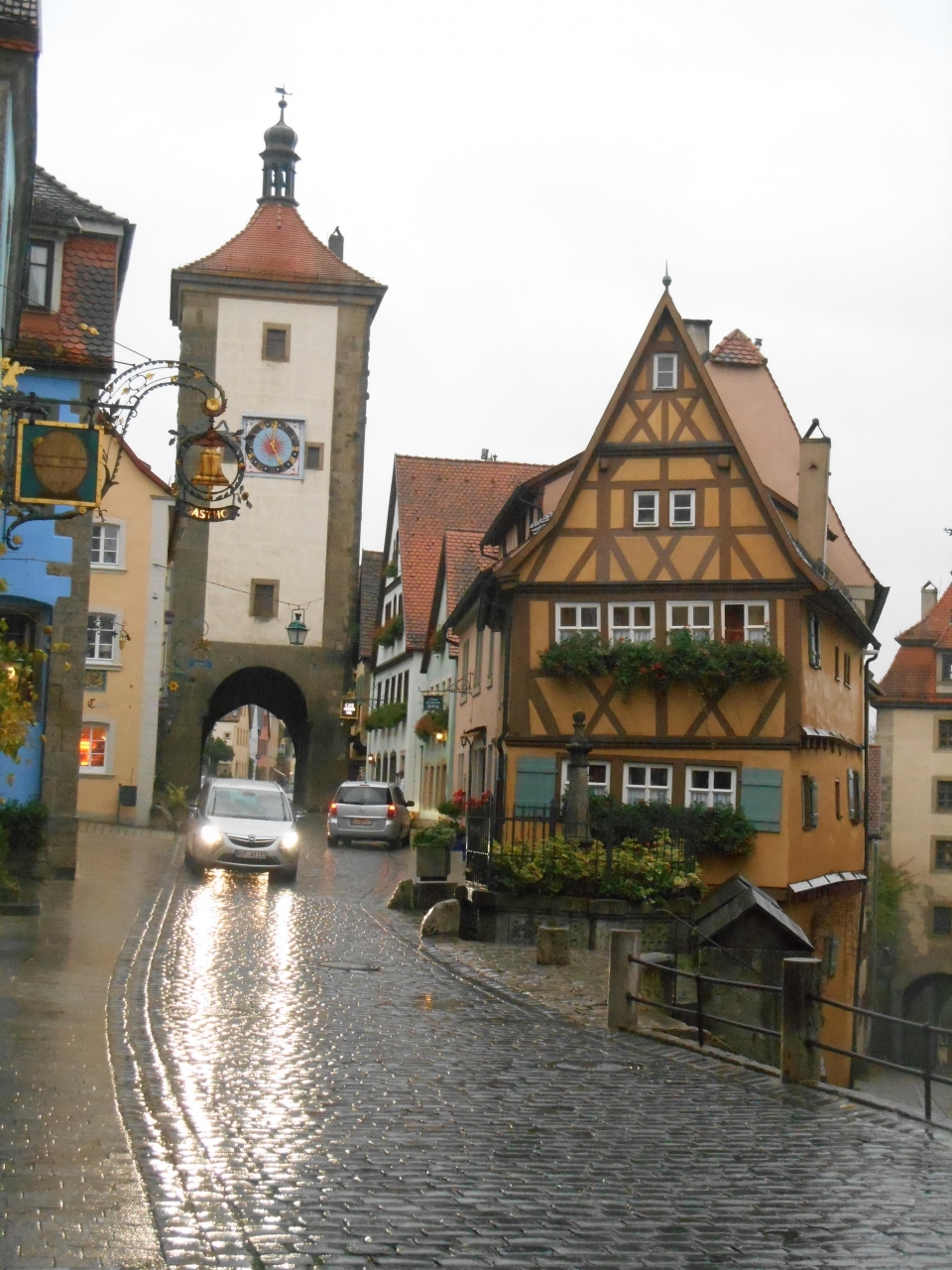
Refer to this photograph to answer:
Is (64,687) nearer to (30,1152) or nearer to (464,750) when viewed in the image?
(30,1152)

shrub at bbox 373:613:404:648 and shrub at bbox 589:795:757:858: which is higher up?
shrub at bbox 373:613:404:648

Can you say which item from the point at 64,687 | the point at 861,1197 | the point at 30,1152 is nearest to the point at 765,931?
the point at 64,687

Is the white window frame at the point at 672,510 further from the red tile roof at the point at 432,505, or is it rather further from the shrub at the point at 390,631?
the shrub at the point at 390,631

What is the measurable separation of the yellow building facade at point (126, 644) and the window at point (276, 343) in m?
15.1

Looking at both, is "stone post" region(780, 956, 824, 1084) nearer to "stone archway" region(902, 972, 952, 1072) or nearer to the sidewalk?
the sidewalk

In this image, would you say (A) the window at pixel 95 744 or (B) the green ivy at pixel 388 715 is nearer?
(A) the window at pixel 95 744

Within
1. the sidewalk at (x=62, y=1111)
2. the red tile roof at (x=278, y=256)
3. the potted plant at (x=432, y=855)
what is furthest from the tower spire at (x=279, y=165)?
the sidewalk at (x=62, y=1111)

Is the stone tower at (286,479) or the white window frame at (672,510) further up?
the stone tower at (286,479)

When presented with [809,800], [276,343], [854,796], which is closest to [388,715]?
[276,343]

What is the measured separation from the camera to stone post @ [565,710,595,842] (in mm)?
22594

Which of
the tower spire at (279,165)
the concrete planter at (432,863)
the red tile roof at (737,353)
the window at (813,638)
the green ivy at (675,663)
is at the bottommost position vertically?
the concrete planter at (432,863)

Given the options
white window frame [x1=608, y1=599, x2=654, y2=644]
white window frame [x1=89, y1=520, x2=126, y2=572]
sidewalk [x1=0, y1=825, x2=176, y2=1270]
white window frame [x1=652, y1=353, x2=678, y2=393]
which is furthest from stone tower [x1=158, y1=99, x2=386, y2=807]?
sidewalk [x1=0, y1=825, x2=176, y2=1270]

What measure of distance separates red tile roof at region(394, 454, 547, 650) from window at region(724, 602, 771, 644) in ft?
73.4

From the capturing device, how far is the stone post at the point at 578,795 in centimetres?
2259
